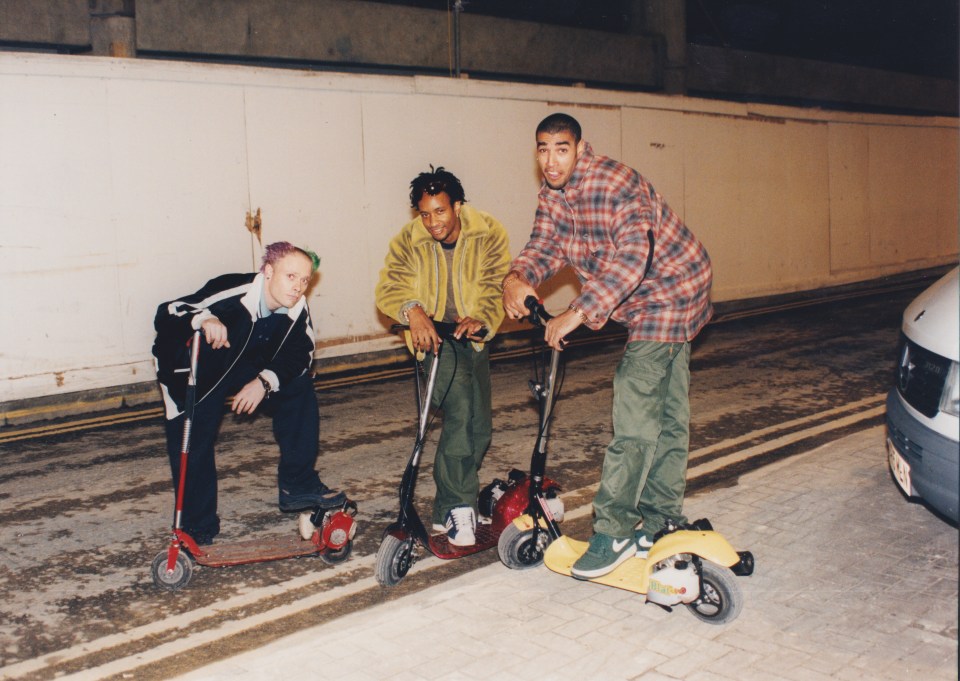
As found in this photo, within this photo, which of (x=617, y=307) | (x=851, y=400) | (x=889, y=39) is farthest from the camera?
(x=889, y=39)

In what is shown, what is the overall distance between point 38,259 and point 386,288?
550 centimetres

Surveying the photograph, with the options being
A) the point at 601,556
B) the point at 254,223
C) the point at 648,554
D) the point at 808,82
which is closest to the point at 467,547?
the point at 601,556

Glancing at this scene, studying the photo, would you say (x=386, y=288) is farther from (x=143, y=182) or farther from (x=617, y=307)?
(x=143, y=182)

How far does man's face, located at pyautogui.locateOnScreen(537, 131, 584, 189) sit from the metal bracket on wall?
6.72 metres

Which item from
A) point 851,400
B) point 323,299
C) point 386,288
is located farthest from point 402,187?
point 386,288

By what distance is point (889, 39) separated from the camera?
1081 inches

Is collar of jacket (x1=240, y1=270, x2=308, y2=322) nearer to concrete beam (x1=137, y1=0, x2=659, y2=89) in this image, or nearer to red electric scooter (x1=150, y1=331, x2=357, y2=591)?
red electric scooter (x1=150, y1=331, x2=357, y2=591)

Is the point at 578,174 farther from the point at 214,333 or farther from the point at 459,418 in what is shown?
the point at 214,333

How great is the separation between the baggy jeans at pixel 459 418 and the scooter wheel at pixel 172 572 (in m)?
1.37

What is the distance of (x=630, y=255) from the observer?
4.54 m

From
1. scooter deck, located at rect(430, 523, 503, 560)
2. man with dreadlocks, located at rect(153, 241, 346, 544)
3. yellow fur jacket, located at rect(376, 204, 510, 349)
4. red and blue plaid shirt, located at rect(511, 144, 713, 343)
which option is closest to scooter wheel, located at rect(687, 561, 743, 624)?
red and blue plaid shirt, located at rect(511, 144, 713, 343)

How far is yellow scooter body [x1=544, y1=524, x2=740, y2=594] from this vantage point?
4.43 metres

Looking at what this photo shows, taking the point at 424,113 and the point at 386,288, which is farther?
the point at 424,113

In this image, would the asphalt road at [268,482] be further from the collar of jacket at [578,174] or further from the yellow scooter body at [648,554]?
the collar of jacket at [578,174]
